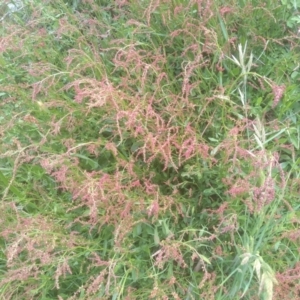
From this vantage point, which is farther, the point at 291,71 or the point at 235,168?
the point at 291,71

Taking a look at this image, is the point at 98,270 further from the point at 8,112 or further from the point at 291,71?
the point at 291,71

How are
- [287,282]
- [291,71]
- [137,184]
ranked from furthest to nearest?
[291,71] → [137,184] → [287,282]

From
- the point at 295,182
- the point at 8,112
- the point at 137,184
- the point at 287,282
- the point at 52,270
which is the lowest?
the point at 287,282

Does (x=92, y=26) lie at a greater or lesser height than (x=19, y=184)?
greater

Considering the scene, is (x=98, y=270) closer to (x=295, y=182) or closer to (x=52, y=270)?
(x=52, y=270)

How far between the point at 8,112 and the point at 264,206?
3.97 ft

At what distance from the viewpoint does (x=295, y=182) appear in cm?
174

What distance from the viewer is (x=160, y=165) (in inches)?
74.0

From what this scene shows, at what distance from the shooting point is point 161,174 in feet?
6.14

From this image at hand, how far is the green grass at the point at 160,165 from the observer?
1604 mm

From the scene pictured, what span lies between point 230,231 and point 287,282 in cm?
25

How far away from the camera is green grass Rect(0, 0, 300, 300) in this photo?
1.60 metres

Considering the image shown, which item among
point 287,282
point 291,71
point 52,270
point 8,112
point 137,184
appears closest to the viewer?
point 287,282

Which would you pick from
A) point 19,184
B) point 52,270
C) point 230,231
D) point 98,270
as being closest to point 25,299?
point 52,270
